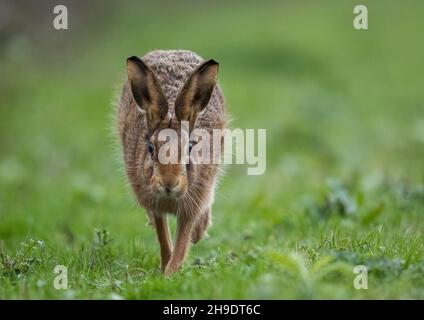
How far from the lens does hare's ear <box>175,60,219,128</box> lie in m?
6.74

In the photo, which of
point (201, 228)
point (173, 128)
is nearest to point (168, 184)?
point (173, 128)

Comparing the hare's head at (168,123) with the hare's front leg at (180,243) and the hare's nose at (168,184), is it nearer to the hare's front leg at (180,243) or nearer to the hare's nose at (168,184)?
the hare's nose at (168,184)

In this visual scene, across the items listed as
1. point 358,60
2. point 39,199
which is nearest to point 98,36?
point 358,60

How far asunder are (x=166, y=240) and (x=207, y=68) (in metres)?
1.68

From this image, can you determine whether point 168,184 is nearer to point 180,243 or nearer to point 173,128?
point 173,128

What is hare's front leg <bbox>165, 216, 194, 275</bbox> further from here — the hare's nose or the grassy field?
the hare's nose

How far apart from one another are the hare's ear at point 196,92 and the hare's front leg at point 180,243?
99cm

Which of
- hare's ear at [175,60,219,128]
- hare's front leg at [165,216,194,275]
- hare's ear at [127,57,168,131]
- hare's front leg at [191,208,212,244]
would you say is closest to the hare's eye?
hare's ear at [127,57,168,131]

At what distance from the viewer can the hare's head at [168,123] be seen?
6.40 meters

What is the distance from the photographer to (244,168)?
43.7 ft

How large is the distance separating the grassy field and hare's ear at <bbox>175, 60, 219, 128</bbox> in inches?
47.4

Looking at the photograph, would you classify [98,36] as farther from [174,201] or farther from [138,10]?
[174,201]

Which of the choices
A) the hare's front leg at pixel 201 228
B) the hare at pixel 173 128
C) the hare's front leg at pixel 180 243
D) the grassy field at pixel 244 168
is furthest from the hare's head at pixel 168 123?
the hare's front leg at pixel 201 228

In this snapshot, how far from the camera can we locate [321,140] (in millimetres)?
14156
